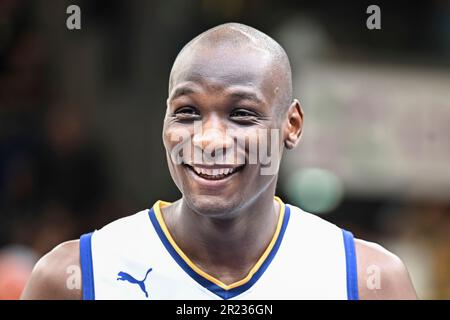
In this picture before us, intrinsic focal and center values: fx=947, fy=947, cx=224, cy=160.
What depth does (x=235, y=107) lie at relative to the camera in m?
3.79

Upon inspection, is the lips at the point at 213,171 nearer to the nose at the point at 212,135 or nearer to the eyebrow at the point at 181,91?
the nose at the point at 212,135

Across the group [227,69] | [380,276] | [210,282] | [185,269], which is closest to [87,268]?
[185,269]

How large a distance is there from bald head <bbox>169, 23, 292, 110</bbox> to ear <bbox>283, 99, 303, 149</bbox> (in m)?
0.08

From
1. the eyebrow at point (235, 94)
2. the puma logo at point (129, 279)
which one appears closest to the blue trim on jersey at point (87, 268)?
the puma logo at point (129, 279)

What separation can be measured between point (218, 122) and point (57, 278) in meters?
0.95

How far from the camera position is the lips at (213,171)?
12.3ft

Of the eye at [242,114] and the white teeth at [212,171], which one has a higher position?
the eye at [242,114]

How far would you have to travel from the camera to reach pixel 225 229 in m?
4.08

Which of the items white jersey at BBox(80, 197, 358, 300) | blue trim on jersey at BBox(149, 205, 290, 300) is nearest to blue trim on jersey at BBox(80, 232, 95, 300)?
white jersey at BBox(80, 197, 358, 300)

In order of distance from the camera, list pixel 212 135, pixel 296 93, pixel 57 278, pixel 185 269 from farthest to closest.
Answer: pixel 296 93
pixel 185 269
pixel 57 278
pixel 212 135

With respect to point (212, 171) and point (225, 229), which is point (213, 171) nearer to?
point (212, 171)

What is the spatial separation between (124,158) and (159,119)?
21.9 inches

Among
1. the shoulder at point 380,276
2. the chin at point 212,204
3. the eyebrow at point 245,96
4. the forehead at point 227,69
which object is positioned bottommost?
the shoulder at point 380,276
